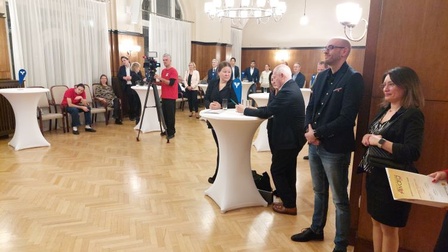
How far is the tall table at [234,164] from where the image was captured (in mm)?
2838

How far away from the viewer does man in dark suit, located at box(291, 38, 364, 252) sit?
6.73ft

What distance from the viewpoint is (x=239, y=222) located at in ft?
9.16

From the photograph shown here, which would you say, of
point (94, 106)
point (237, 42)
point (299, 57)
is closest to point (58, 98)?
point (94, 106)

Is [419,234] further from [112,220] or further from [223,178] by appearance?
[112,220]

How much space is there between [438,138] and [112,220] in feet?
8.38

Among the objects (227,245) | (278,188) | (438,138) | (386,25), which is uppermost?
(386,25)

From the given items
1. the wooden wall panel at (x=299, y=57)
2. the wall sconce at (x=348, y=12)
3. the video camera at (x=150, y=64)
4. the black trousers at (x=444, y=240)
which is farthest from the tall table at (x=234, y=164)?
the wooden wall panel at (x=299, y=57)

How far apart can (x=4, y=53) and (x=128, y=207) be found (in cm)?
440

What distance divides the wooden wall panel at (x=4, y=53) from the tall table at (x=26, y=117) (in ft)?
3.13

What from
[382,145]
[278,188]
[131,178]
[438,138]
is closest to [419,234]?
[438,138]

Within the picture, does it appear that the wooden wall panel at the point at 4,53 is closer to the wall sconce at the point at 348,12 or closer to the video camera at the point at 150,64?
the video camera at the point at 150,64

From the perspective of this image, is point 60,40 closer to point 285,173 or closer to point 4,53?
point 4,53

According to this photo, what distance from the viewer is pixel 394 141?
1.72 meters

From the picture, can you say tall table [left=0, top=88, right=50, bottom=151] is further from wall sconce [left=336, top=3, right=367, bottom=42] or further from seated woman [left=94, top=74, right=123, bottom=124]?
wall sconce [left=336, top=3, right=367, bottom=42]
